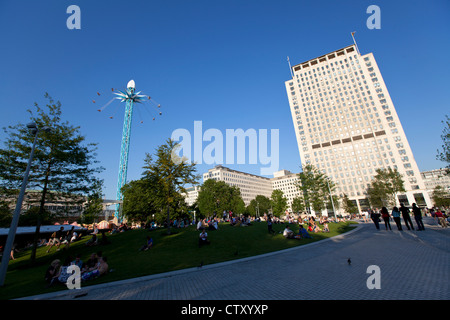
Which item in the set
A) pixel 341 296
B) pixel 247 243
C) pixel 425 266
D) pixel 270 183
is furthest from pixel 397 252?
pixel 270 183

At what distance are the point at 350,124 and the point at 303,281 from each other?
3714 inches

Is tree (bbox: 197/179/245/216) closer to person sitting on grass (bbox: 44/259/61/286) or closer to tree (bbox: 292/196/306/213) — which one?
tree (bbox: 292/196/306/213)

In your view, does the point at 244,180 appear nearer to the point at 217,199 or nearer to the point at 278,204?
the point at 278,204

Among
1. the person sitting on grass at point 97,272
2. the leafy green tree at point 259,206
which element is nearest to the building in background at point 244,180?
the leafy green tree at point 259,206

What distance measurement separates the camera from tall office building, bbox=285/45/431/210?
73.4 m

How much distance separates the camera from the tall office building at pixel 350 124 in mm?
73438

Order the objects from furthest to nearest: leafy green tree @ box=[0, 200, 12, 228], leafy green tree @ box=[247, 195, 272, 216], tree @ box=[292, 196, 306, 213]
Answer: leafy green tree @ box=[247, 195, 272, 216] < tree @ box=[292, 196, 306, 213] < leafy green tree @ box=[0, 200, 12, 228]

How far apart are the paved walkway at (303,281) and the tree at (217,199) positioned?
61206 millimetres

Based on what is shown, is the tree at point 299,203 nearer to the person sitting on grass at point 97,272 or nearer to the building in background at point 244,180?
the person sitting on grass at point 97,272

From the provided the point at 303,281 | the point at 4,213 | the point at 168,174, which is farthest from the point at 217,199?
the point at 303,281

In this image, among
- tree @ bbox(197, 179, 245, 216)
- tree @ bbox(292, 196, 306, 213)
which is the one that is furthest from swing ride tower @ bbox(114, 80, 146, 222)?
tree @ bbox(292, 196, 306, 213)

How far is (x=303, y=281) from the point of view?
6207 millimetres

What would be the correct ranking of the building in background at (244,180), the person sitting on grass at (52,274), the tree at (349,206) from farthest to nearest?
the building in background at (244,180), the tree at (349,206), the person sitting on grass at (52,274)

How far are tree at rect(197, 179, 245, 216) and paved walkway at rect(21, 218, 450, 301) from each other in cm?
6121
